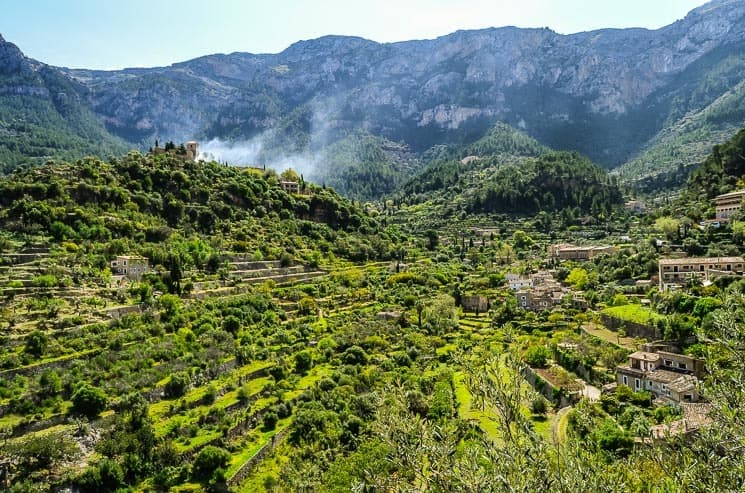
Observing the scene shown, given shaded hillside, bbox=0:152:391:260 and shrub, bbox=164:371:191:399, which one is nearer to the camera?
shrub, bbox=164:371:191:399

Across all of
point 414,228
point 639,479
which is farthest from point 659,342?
point 414,228

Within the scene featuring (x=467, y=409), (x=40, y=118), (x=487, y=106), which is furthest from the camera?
(x=487, y=106)

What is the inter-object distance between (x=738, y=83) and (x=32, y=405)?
6421 inches

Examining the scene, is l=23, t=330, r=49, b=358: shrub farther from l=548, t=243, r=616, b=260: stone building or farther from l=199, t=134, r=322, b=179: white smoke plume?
l=199, t=134, r=322, b=179: white smoke plume

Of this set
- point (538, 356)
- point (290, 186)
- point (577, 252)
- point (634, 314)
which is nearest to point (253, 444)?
point (538, 356)

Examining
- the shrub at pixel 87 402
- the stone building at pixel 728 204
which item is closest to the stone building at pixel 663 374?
the shrub at pixel 87 402

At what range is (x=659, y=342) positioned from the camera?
97.4 ft

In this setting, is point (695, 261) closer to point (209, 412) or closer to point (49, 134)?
point (209, 412)

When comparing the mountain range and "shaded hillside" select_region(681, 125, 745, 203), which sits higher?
the mountain range

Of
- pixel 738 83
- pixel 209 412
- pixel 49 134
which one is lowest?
pixel 209 412

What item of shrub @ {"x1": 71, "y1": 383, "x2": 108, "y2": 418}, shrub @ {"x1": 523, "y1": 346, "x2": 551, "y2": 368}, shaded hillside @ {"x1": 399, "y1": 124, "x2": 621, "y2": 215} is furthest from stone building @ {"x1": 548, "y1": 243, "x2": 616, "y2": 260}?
shrub @ {"x1": 71, "y1": 383, "x2": 108, "y2": 418}

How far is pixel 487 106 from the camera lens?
178750 mm

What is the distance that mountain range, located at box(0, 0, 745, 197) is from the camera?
138 metres

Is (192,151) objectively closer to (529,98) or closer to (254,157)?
(254,157)
